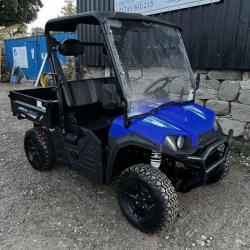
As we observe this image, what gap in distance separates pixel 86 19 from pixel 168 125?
1.39 m

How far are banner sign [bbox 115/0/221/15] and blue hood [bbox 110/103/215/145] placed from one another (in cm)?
281

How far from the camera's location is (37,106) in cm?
368

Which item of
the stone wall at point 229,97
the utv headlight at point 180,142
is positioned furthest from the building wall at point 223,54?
the utv headlight at point 180,142

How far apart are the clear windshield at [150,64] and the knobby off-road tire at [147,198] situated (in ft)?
1.98

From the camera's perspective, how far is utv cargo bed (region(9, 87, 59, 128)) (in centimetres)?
349

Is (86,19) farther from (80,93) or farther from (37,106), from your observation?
(37,106)

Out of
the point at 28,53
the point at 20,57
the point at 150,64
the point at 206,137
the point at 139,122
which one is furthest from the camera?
the point at 20,57

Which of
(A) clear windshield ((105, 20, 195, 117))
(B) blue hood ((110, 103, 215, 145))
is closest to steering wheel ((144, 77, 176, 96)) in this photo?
(A) clear windshield ((105, 20, 195, 117))

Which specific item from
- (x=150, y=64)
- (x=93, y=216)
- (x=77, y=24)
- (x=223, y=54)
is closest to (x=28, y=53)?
(x=223, y=54)

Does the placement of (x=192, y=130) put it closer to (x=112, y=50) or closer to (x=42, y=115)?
(x=112, y=50)

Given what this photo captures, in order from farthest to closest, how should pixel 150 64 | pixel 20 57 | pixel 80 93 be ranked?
pixel 20 57 < pixel 80 93 < pixel 150 64

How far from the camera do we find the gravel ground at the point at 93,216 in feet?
8.75

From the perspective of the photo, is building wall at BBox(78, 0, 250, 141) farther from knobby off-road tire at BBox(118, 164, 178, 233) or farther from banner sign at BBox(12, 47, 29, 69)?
banner sign at BBox(12, 47, 29, 69)

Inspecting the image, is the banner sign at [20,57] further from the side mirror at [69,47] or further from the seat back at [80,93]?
the side mirror at [69,47]
